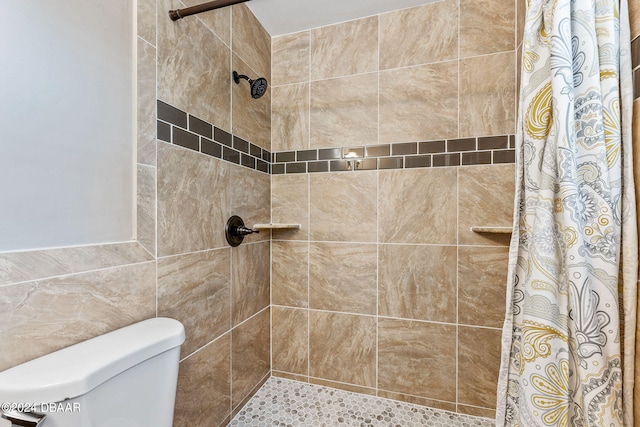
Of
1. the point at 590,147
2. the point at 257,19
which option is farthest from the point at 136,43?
the point at 590,147

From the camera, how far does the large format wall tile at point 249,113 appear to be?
136 cm

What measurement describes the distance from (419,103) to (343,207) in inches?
26.3

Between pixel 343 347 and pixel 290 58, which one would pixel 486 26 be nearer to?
pixel 290 58

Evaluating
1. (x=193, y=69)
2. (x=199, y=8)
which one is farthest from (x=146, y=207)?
(x=199, y=8)

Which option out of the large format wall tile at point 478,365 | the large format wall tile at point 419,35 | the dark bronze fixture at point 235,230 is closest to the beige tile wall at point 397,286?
the large format wall tile at point 478,365

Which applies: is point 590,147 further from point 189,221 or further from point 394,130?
point 189,221

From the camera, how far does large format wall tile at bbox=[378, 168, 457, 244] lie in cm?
140

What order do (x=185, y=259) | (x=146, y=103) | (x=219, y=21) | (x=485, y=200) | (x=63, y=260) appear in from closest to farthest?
(x=63, y=260) < (x=146, y=103) < (x=185, y=259) < (x=219, y=21) < (x=485, y=200)

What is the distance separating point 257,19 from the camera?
1532 mm

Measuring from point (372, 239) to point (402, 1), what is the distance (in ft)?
4.00

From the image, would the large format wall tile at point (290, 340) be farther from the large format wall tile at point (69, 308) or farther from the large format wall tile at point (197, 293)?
the large format wall tile at point (69, 308)

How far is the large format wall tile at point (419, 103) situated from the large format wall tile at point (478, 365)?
989 mm

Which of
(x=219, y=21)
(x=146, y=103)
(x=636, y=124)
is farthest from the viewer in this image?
(x=219, y=21)

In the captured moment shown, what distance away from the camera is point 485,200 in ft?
4.43
